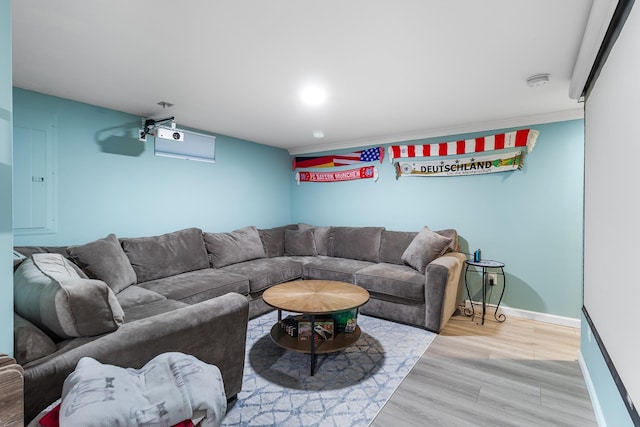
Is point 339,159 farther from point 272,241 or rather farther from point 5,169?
point 5,169

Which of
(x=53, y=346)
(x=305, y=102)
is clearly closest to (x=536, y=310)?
(x=305, y=102)

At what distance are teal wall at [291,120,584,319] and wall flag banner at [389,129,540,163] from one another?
94 millimetres

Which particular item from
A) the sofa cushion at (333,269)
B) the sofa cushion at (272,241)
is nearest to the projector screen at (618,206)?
the sofa cushion at (333,269)

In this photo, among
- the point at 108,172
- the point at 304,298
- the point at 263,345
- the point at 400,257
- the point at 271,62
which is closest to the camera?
the point at 271,62

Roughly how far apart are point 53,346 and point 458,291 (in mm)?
3499

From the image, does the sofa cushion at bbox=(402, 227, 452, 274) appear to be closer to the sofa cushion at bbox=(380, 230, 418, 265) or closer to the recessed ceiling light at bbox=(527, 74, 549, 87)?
the sofa cushion at bbox=(380, 230, 418, 265)

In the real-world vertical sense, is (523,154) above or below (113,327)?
above

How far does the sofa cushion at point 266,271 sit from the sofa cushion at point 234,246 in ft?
0.29

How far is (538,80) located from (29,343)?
3.42m

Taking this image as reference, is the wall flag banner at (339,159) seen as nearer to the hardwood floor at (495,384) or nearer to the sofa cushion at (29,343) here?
the hardwood floor at (495,384)

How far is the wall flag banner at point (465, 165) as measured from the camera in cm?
350

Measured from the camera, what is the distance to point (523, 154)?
3.45 metres

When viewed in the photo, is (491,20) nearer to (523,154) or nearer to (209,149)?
(523,154)

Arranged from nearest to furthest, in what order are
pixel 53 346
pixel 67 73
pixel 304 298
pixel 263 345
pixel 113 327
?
1. pixel 53 346
2. pixel 113 327
3. pixel 67 73
4. pixel 304 298
5. pixel 263 345
